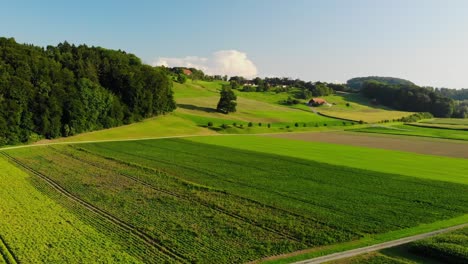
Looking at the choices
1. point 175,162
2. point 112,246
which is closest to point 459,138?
point 175,162

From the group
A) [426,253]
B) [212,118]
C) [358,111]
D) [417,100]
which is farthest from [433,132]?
[426,253]

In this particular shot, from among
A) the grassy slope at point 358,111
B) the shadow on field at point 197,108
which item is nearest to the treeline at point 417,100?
the grassy slope at point 358,111

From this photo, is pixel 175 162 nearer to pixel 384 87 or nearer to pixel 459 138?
pixel 459 138

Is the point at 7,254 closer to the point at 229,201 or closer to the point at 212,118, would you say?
the point at 229,201

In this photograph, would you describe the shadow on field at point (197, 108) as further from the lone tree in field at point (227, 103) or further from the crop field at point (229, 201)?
the crop field at point (229, 201)

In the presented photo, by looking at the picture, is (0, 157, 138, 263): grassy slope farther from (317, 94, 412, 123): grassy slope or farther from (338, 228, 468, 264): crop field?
(317, 94, 412, 123): grassy slope
